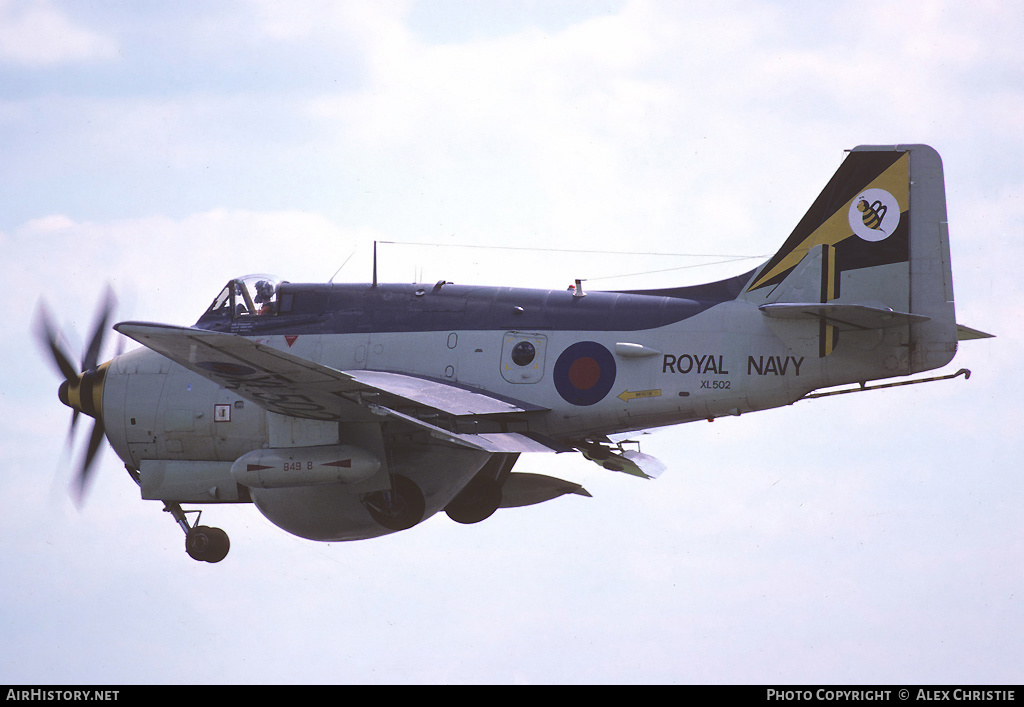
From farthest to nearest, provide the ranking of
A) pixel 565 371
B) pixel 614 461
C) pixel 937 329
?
pixel 614 461 < pixel 565 371 < pixel 937 329

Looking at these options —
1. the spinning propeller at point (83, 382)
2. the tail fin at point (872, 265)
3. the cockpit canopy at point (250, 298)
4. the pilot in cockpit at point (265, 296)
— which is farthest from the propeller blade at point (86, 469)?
the tail fin at point (872, 265)

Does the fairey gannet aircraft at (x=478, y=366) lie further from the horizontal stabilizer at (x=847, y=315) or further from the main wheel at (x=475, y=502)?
the main wheel at (x=475, y=502)

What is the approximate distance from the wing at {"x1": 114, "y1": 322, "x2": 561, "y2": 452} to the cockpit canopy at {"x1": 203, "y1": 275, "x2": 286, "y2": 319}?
250 cm

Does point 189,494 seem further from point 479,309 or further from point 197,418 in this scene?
point 479,309

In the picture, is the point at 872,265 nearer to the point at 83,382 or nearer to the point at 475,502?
the point at 475,502

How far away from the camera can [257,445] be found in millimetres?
20141

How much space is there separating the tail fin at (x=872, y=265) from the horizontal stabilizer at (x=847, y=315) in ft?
0.05

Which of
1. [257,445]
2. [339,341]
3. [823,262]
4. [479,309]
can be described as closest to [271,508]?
[257,445]

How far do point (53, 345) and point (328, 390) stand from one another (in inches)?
295

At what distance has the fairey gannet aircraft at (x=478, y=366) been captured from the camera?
17.8 metres

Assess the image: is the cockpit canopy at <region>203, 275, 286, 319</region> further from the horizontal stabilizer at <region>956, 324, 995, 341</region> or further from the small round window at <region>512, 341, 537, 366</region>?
the horizontal stabilizer at <region>956, 324, 995, 341</region>

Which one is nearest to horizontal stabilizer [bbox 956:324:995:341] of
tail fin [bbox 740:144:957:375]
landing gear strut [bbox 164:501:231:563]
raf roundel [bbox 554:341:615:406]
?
tail fin [bbox 740:144:957:375]

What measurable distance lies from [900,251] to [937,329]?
1247 millimetres

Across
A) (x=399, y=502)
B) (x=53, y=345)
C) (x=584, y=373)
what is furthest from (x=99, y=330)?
(x=584, y=373)
